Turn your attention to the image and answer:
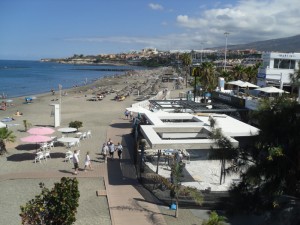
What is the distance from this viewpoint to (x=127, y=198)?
12.7m

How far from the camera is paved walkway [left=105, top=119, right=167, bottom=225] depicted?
36.4ft

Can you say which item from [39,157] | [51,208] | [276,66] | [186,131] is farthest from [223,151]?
[276,66]

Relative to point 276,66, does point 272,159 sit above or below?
below

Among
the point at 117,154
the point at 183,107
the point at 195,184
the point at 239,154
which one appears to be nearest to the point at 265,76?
the point at 183,107

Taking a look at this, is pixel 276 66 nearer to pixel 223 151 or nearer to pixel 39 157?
pixel 39 157

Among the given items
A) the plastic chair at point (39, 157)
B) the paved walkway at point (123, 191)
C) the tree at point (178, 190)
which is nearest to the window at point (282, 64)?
the paved walkway at point (123, 191)

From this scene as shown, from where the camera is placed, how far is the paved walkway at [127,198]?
11.1m

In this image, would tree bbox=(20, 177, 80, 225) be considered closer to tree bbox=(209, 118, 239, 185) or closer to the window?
tree bbox=(209, 118, 239, 185)

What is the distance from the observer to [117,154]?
18797 millimetres

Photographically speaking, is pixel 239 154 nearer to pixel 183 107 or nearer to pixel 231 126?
pixel 231 126

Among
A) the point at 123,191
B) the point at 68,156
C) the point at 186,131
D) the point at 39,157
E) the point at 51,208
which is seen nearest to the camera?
the point at 51,208

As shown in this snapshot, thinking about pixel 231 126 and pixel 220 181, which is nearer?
pixel 220 181

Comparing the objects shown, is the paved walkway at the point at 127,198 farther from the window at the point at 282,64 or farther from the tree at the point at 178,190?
the window at the point at 282,64

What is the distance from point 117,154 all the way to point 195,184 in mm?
5866
